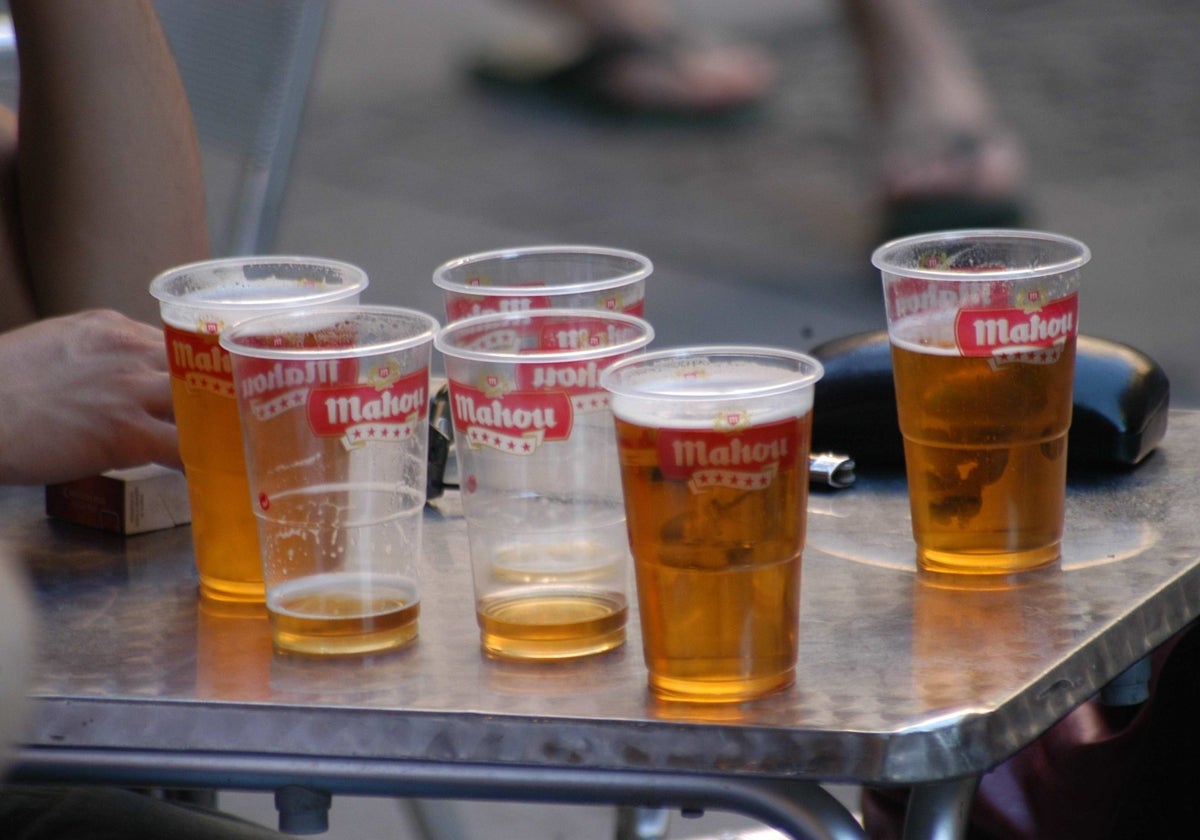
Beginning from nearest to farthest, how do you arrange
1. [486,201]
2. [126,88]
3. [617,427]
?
[617,427] < [126,88] < [486,201]

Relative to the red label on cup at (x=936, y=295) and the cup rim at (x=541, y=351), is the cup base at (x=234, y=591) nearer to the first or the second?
the cup rim at (x=541, y=351)

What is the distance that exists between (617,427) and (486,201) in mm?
4698

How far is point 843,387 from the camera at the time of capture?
1.28 meters

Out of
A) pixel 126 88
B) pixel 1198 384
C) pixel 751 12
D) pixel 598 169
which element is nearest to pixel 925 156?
pixel 598 169

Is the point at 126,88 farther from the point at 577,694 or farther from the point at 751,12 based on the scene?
the point at 751,12

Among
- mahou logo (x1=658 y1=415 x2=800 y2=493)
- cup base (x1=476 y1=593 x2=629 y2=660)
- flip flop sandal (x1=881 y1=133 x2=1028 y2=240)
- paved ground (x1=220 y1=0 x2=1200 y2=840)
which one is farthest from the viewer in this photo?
flip flop sandal (x1=881 y1=133 x2=1028 y2=240)

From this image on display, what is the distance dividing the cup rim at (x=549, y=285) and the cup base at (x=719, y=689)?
0.29m

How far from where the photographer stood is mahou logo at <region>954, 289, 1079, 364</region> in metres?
0.99

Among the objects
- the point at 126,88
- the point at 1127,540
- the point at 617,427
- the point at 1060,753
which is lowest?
the point at 1060,753

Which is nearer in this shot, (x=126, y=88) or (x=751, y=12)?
(x=126, y=88)

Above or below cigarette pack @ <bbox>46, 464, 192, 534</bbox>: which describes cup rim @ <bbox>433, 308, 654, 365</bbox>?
above

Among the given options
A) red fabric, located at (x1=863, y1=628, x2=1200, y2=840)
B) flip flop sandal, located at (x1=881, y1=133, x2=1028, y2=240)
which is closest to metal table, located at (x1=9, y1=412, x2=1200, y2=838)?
red fabric, located at (x1=863, y1=628, x2=1200, y2=840)

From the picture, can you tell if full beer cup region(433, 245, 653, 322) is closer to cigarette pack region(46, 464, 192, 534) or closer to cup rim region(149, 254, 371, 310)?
cup rim region(149, 254, 371, 310)

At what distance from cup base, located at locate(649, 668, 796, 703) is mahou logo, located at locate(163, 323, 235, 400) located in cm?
31
